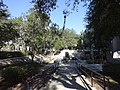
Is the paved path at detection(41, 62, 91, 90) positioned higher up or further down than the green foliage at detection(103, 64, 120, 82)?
further down

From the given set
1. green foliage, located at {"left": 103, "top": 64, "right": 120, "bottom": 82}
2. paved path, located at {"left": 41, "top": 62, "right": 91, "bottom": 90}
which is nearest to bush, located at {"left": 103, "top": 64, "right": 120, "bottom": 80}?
green foliage, located at {"left": 103, "top": 64, "right": 120, "bottom": 82}

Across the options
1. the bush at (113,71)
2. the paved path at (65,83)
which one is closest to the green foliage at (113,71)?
the bush at (113,71)

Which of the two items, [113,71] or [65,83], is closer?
[65,83]

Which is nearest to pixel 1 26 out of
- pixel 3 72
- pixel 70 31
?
pixel 3 72

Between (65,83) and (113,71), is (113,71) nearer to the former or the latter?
(113,71)

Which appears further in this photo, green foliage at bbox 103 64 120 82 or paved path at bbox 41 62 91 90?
green foliage at bbox 103 64 120 82

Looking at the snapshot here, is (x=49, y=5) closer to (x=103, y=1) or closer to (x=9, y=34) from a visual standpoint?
(x=103, y=1)

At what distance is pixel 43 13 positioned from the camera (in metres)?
16.9

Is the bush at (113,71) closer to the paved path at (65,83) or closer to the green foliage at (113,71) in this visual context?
the green foliage at (113,71)

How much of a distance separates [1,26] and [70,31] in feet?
463

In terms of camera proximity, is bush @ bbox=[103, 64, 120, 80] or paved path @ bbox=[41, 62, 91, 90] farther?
bush @ bbox=[103, 64, 120, 80]

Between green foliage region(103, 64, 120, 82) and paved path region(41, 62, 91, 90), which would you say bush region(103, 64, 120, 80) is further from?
paved path region(41, 62, 91, 90)

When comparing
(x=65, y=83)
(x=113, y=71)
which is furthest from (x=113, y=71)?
(x=65, y=83)

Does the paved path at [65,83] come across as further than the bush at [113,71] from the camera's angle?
No
